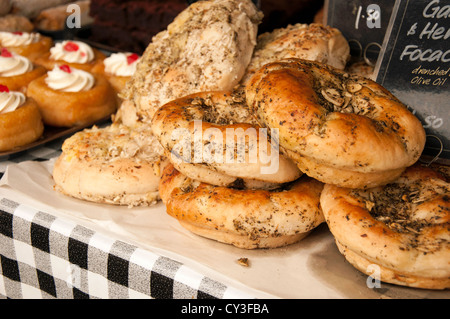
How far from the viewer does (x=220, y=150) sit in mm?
1645

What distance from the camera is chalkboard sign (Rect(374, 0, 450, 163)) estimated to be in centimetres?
180

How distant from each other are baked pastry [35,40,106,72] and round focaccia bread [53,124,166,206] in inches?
72.6

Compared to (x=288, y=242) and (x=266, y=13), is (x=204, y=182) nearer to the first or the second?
(x=288, y=242)

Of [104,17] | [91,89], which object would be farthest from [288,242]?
[104,17]

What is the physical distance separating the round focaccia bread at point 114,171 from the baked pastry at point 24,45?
2336mm

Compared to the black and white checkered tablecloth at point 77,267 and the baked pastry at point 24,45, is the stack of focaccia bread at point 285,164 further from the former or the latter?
the baked pastry at point 24,45

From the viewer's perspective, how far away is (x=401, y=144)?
1.52 metres

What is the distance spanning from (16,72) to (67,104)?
75cm

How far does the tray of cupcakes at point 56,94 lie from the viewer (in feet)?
9.16

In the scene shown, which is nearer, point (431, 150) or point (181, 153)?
point (181, 153)

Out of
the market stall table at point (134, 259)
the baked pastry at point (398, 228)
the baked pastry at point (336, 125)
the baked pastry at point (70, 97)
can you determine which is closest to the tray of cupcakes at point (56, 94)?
the baked pastry at point (70, 97)

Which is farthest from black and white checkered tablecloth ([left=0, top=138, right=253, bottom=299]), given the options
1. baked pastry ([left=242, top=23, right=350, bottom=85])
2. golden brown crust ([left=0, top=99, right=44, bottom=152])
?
baked pastry ([left=242, top=23, right=350, bottom=85])

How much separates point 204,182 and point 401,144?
0.83 meters
